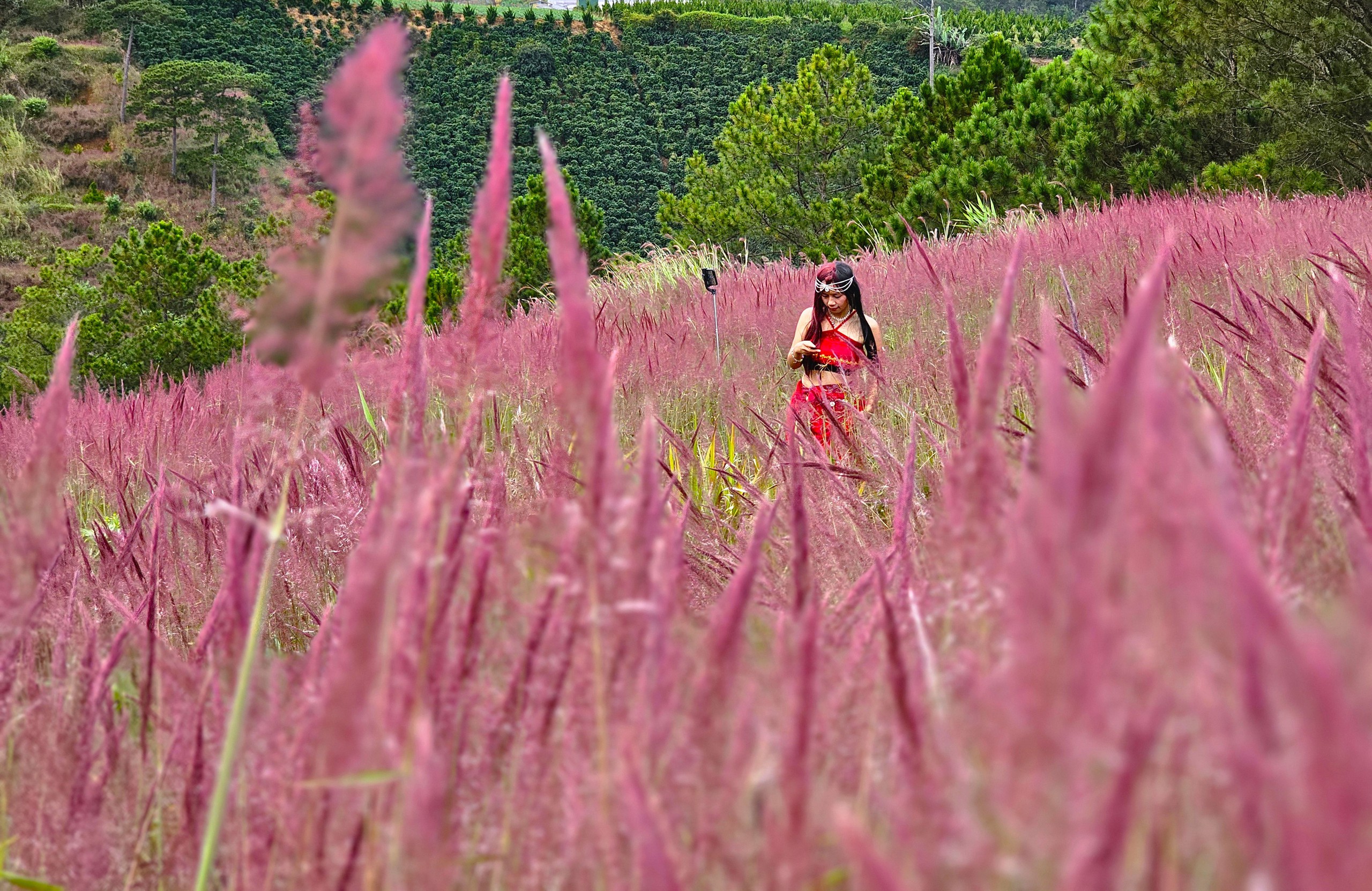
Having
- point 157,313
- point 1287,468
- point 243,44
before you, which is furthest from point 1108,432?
point 243,44

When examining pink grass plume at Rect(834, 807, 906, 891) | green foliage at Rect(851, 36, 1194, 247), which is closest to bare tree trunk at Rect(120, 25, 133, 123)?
green foliage at Rect(851, 36, 1194, 247)

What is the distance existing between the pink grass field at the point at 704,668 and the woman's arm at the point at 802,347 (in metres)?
2.82

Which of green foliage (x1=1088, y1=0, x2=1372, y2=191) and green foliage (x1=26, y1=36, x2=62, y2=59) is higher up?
green foliage (x1=1088, y1=0, x2=1372, y2=191)

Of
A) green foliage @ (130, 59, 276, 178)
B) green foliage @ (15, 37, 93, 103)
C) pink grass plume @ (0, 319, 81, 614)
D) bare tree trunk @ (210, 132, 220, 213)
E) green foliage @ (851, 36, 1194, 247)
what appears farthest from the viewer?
green foliage @ (15, 37, 93, 103)

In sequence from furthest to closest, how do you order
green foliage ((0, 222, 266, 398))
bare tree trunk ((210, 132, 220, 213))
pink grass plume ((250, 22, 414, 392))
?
bare tree trunk ((210, 132, 220, 213)) < green foliage ((0, 222, 266, 398)) < pink grass plume ((250, 22, 414, 392))

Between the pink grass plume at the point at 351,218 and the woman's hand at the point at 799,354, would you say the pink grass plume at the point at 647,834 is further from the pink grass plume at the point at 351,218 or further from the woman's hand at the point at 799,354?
the woman's hand at the point at 799,354

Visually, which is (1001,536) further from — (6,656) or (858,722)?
(6,656)

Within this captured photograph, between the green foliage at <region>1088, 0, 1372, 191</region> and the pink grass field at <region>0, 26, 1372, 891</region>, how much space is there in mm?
11852

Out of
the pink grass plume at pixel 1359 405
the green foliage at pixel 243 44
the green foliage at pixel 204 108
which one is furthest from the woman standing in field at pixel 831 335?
the green foliage at pixel 243 44

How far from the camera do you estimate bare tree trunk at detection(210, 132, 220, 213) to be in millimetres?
44125

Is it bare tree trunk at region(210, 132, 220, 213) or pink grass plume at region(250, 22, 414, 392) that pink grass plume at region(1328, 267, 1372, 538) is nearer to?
pink grass plume at region(250, 22, 414, 392)

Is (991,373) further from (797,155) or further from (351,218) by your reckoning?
(797,155)

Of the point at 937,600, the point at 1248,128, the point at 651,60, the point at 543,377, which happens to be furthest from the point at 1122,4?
the point at 651,60

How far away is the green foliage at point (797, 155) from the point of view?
19609mm
